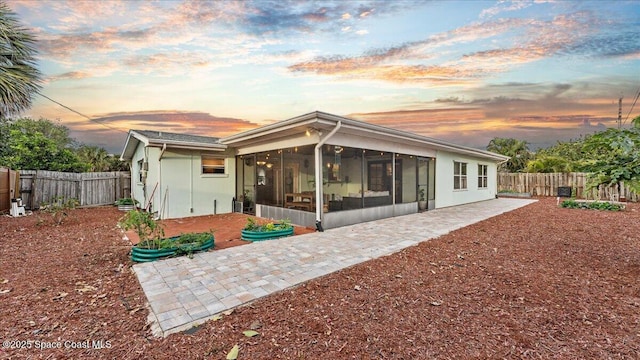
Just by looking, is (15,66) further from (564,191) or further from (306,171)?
(564,191)

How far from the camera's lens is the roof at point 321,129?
5.84 metres

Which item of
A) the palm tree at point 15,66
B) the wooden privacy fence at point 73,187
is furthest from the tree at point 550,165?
the palm tree at point 15,66

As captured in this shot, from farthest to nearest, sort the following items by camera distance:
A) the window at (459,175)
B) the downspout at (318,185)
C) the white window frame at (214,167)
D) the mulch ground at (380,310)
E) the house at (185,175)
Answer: the window at (459,175), the white window frame at (214,167), the house at (185,175), the downspout at (318,185), the mulch ground at (380,310)

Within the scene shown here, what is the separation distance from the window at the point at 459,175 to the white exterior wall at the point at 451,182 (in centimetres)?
19

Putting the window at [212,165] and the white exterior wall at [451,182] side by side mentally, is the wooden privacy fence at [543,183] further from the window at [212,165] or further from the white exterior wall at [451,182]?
the window at [212,165]

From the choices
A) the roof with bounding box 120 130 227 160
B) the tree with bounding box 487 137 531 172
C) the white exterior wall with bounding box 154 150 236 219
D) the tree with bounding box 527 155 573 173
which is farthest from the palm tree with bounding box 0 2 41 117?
the tree with bounding box 487 137 531 172

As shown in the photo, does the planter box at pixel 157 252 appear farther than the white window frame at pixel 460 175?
No

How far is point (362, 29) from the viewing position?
8.23 m

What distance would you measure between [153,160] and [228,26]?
4.96m

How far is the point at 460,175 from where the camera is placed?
40.1 feet

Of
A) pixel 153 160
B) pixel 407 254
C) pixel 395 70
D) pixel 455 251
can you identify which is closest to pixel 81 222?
pixel 153 160

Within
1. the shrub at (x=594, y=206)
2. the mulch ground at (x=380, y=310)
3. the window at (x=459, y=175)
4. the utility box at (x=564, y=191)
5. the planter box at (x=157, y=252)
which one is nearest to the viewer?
the mulch ground at (x=380, y=310)

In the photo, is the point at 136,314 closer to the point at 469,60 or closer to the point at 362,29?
the point at 362,29

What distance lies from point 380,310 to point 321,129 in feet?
15.0
